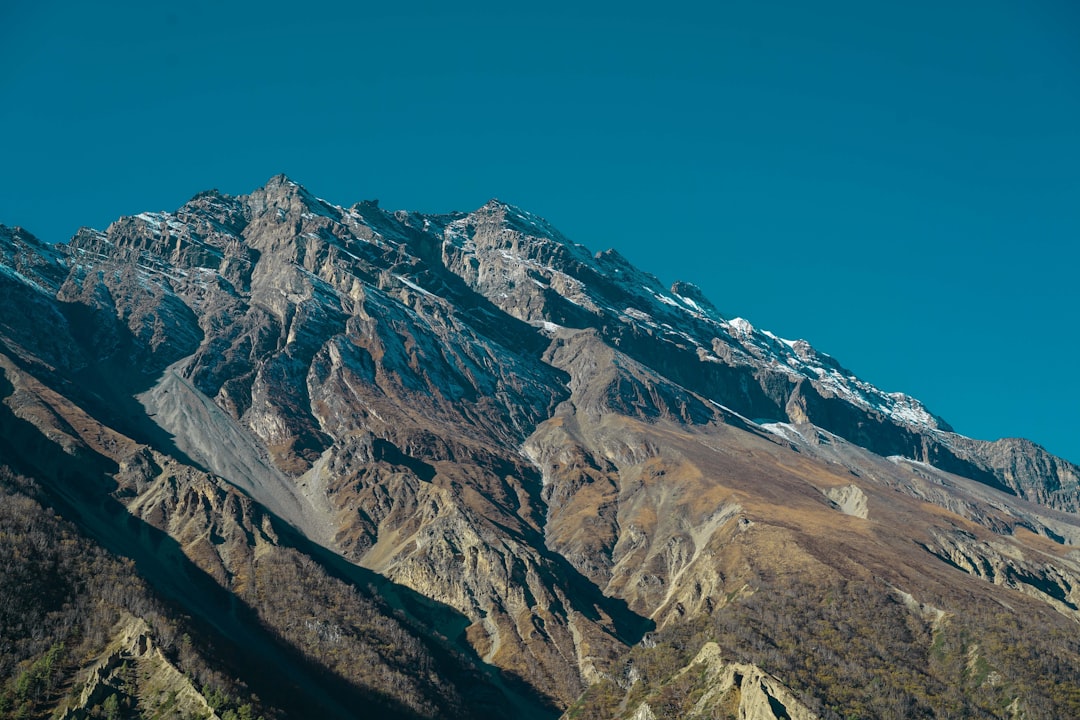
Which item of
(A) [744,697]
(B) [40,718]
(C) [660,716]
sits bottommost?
(B) [40,718]

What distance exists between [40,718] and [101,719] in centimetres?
1173

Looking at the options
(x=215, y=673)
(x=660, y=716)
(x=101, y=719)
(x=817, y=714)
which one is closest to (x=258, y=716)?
(x=215, y=673)

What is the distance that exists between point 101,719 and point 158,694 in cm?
1240

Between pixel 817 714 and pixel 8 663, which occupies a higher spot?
pixel 817 714

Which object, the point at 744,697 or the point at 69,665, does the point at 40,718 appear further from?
the point at 744,697

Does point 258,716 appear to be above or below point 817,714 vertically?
below

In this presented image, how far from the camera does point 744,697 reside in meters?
192

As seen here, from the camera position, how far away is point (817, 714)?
7579 inches

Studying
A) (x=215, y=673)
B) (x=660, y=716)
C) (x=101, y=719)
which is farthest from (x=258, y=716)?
(x=660, y=716)

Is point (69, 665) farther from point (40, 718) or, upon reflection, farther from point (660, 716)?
point (660, 716)

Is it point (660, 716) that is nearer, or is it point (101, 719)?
point (101, 719)

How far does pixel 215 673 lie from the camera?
198500 mm

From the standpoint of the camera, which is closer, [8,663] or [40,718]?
[40,718]

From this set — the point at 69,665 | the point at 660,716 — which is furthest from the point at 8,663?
the point at 660,716
